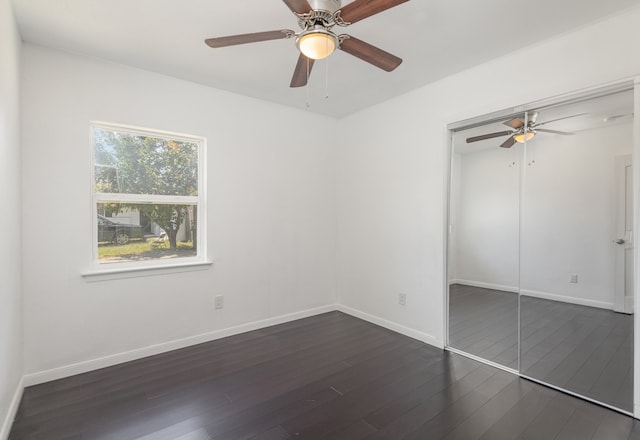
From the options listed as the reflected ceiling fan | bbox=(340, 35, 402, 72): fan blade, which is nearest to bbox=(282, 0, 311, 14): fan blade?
bbox=(340, 35, 402, 72): fan blade

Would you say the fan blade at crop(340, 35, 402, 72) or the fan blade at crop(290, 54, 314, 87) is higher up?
the fan blade at crop(340, 35, 402, 72)

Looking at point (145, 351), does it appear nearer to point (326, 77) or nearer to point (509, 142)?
point (326, 77)

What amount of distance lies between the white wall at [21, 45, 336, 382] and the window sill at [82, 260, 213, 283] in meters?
0.06

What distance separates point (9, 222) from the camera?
1.99 meters

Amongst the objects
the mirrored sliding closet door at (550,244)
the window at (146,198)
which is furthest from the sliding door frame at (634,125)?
the window at (146,198)

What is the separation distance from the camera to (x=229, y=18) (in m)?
2.14

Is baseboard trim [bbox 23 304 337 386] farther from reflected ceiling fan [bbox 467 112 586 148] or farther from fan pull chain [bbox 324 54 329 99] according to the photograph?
reflected ceiling fan [bbox 467 112 586 148]

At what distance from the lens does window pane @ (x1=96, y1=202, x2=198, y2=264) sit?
2822 millimetres

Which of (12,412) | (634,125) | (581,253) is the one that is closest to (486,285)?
(581,253)

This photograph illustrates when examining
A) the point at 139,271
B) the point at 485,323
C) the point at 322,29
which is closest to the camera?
the point at 322,29

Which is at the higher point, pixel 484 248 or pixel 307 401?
pixel 484 248

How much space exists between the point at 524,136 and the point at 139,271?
362 centimetres

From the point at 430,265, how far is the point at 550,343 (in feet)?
3.75

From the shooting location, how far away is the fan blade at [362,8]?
1507 mm
